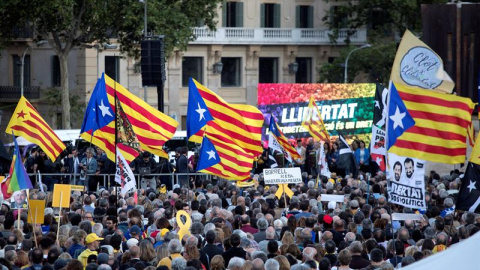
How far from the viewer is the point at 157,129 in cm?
2394

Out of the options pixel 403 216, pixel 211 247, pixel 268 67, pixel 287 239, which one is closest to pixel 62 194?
pixel 211 247

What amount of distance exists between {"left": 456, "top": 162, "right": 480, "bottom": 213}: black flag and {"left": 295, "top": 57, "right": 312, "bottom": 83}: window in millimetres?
50739

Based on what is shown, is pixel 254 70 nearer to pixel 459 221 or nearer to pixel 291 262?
pixel 459 221

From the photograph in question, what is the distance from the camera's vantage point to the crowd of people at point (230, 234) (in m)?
15.5

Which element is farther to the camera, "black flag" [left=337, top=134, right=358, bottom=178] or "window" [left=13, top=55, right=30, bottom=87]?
"window" [left=13, top=55, right=30, bottom=87]

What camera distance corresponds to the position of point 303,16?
66.4 metres

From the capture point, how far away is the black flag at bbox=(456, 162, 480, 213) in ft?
52.7

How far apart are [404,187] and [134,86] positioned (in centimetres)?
4531

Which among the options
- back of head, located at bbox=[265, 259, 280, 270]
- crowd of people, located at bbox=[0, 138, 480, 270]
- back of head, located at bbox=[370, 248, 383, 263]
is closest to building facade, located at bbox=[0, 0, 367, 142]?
crowd of people, located at bbox=[0, 138, 480, 270]

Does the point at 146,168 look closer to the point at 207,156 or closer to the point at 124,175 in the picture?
the point at 207,156

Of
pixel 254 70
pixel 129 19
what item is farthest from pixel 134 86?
pixel 129 19

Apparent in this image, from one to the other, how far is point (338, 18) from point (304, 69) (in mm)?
3183

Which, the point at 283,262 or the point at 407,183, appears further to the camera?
the point at 407,183

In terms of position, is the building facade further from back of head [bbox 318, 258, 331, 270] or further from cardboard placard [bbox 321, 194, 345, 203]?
back of head [bbox 318, 258, 331, 270]
